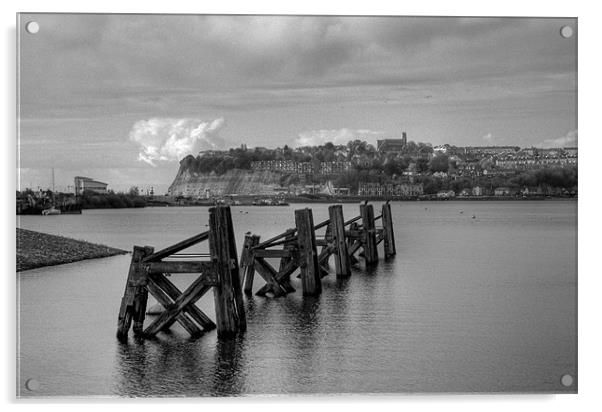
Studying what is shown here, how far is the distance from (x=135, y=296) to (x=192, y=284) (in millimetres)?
791

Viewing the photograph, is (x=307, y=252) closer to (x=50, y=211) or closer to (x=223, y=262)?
(x=223, y=262)

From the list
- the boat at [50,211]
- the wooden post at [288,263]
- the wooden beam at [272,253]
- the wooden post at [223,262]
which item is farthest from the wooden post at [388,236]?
the boat at [50,211]

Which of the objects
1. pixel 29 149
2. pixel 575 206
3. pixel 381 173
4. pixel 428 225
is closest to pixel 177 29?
pixel 29 149

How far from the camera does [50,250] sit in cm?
1698

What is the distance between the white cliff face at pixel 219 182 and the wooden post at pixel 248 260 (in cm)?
238

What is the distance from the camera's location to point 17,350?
33.1ft

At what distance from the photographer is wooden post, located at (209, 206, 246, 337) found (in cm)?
1079

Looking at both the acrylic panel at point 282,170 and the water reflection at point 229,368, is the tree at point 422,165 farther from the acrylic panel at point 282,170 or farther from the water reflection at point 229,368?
the water reflection at point 229,368

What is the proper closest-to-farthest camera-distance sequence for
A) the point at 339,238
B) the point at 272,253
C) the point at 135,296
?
the point at 135,296 → the point at 272,253 → the point at 339,238

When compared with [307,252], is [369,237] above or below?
below

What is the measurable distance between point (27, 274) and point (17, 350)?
10.7 feet

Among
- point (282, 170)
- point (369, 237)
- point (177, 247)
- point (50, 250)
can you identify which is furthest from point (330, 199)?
point (369, 237)

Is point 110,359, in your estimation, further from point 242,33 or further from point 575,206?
point 575,206

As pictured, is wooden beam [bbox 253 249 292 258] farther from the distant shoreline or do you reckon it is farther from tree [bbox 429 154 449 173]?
tree [bbox 429 154 449 173]
